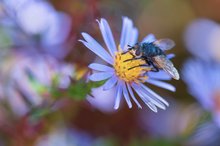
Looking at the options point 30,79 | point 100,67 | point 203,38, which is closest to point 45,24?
point 30,79

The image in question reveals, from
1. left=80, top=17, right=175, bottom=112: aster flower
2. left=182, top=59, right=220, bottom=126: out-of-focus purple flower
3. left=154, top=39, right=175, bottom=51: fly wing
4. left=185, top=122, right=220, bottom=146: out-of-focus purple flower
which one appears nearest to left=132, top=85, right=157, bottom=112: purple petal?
left=80, top=17, right=175, bottom=112: aster flower

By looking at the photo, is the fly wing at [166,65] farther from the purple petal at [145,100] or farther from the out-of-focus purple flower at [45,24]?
the out-of-focus purple flower at [45,24]

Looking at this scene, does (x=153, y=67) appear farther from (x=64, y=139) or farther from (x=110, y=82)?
(x=64, y=139)

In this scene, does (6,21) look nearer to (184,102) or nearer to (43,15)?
(43,15)

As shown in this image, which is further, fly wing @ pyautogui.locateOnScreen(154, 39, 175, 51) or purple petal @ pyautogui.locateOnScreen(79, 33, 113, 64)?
fly wing @ pyautogui.locateOnScreen(154, 39, 175, 51)

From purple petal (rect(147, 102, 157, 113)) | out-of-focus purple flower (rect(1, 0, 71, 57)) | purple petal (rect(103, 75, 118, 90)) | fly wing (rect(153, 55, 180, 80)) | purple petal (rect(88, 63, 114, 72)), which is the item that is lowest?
purple petal (rect(147, 102, 157, 113))

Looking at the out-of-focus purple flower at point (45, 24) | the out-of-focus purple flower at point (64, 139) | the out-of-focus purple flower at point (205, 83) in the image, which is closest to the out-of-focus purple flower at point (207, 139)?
the out-of-focus purple flower at point (205, 83)

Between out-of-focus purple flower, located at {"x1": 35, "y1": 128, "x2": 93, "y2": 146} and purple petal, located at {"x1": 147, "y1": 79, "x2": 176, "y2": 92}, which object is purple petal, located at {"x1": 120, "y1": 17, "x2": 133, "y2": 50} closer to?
purple petal, located at {"x1": 147, "y1": 79, "x2": 176, "y2": 92}
